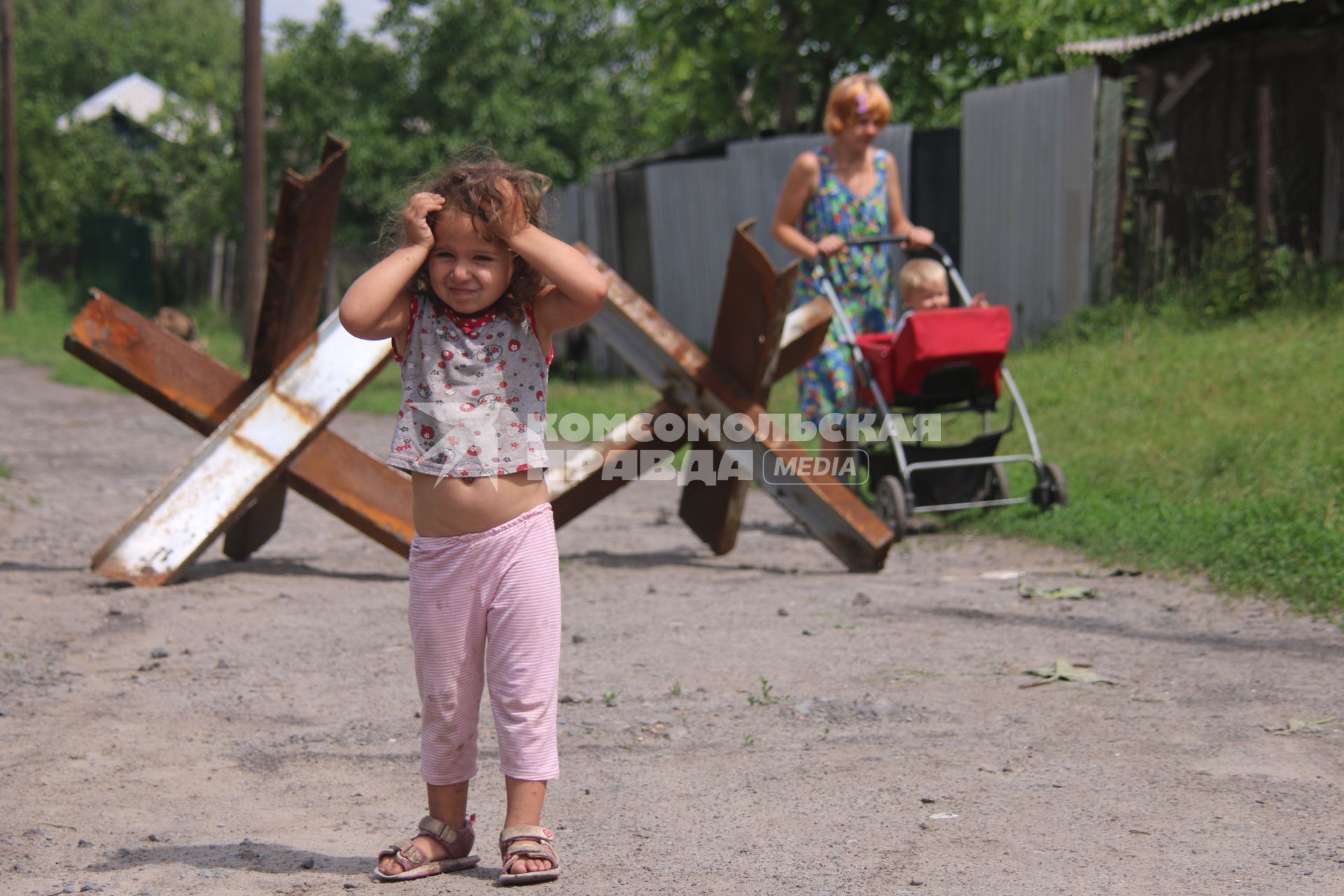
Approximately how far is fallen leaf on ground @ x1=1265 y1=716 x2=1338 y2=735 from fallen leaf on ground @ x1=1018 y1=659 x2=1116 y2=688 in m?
0.52

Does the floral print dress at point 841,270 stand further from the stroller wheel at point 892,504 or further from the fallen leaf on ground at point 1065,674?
the fallen leaf on ground at point 1065,674

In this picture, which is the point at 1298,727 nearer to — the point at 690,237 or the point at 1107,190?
the point at 1107,190

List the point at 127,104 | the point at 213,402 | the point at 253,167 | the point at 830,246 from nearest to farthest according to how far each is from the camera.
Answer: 1. the point at 213,402
2. the point at 830,246
3. the point at 253,167
4. the point at 127,104

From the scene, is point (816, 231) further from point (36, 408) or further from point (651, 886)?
point (36, 408)

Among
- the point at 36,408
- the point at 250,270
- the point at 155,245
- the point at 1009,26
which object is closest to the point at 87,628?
A: the point at 36,408

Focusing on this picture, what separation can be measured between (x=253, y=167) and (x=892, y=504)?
31.3ft

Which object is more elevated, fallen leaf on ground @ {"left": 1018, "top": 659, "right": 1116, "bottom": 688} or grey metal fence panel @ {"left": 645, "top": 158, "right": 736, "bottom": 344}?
grey metal fence panel @ {"left": 645, "top": 158, "right": 736, "bottom": 344}

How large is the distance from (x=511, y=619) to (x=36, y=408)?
33.2 ft

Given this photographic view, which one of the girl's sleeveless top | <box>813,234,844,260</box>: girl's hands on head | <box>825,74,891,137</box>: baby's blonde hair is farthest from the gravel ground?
<box>825,74,891,137</box>: baby's blonde hair

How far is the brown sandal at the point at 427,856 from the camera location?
264 centimetres

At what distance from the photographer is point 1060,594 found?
503 cm

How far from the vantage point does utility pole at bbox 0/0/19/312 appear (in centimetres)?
2450

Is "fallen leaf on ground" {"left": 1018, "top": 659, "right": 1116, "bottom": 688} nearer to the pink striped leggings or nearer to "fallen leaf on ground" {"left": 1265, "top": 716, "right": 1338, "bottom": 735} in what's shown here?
"fallen leaf on ground" {"left": 1265, "top": 716, "right": 1338, "bottom": 735}

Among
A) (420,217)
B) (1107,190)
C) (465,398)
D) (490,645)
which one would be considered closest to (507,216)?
(420,217)
